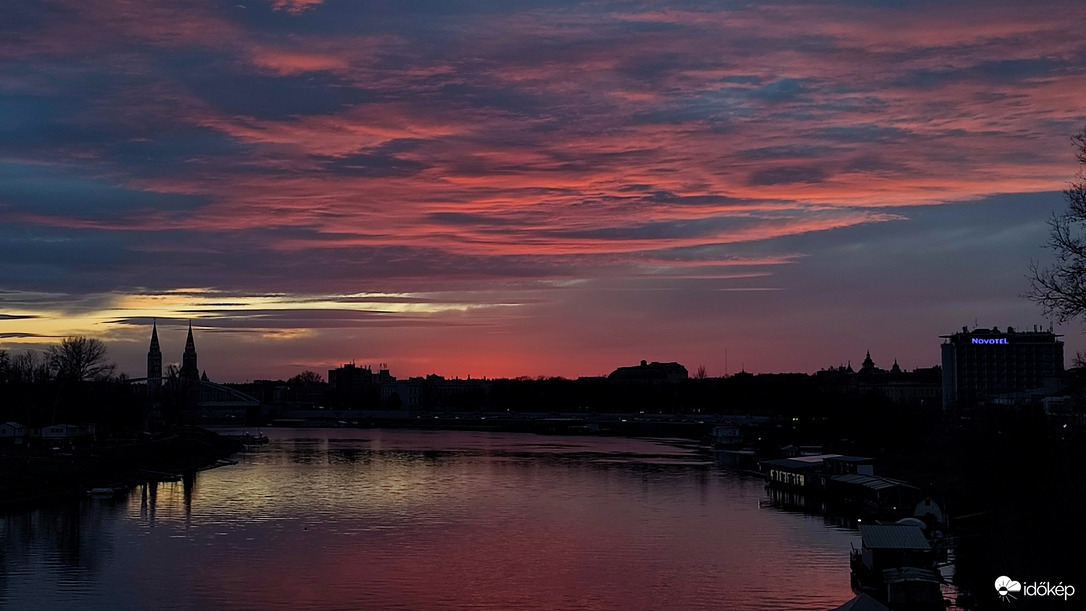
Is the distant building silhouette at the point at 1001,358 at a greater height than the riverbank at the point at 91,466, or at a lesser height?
greater

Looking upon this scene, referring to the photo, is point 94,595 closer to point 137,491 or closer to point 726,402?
point 137,491

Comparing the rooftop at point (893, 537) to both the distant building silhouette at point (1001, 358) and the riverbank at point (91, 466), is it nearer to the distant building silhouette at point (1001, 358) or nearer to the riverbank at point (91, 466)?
the riverbank at point (91, 466)

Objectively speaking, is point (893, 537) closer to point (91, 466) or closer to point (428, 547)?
point (428, 547)

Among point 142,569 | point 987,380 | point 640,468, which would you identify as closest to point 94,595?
point 142,569

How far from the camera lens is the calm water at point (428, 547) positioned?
3139cm

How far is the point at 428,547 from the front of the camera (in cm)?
3988

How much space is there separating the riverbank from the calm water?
307cm

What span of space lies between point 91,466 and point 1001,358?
154758 mm

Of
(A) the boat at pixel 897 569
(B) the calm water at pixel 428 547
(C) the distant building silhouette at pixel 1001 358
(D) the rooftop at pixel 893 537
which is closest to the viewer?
(A) the boat at pixel 897 569

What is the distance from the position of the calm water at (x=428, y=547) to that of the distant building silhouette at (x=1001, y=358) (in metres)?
128

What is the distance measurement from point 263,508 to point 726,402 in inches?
5008

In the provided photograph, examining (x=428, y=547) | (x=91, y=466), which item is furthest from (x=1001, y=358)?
(x=428, y=547)

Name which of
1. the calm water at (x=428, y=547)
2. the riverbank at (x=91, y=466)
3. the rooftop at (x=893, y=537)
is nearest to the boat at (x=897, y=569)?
the rooftop at (x=893, y=537)

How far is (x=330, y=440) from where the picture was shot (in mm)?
128250
